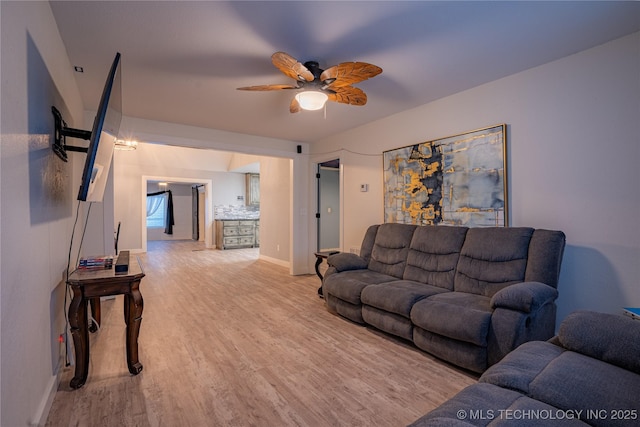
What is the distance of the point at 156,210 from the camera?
12180mm

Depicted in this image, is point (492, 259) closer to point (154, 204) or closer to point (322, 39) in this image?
point (322, 39)

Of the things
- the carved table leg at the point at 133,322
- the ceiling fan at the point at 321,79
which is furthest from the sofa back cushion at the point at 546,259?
the carved table leg at the point at 133,322

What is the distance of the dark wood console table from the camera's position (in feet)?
6.55

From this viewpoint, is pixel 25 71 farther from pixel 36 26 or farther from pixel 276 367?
pixel 276 367

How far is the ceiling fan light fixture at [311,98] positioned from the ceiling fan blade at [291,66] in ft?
0.44

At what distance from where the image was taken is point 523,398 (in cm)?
111

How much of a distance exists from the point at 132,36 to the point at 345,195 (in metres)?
3.34

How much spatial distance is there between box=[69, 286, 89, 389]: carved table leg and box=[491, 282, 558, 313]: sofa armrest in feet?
9.32

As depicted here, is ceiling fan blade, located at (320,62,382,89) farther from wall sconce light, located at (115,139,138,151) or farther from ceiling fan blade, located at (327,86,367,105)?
wall sconce light, located at (115,139,138,151)

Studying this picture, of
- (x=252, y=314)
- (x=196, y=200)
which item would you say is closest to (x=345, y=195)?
(x=252, y=314)

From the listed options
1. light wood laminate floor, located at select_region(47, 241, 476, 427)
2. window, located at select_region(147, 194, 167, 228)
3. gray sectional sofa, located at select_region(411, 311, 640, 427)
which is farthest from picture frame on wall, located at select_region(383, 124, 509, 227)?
window, located at select_region(147, 194, 167, 228)

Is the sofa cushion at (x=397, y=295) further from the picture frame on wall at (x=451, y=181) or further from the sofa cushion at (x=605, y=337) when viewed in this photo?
the sofa cushion at (x=605, y=337)

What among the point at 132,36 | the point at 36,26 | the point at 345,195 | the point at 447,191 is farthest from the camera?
the point at 345,195

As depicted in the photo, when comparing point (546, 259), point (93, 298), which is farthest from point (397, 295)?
point (93, 298)
